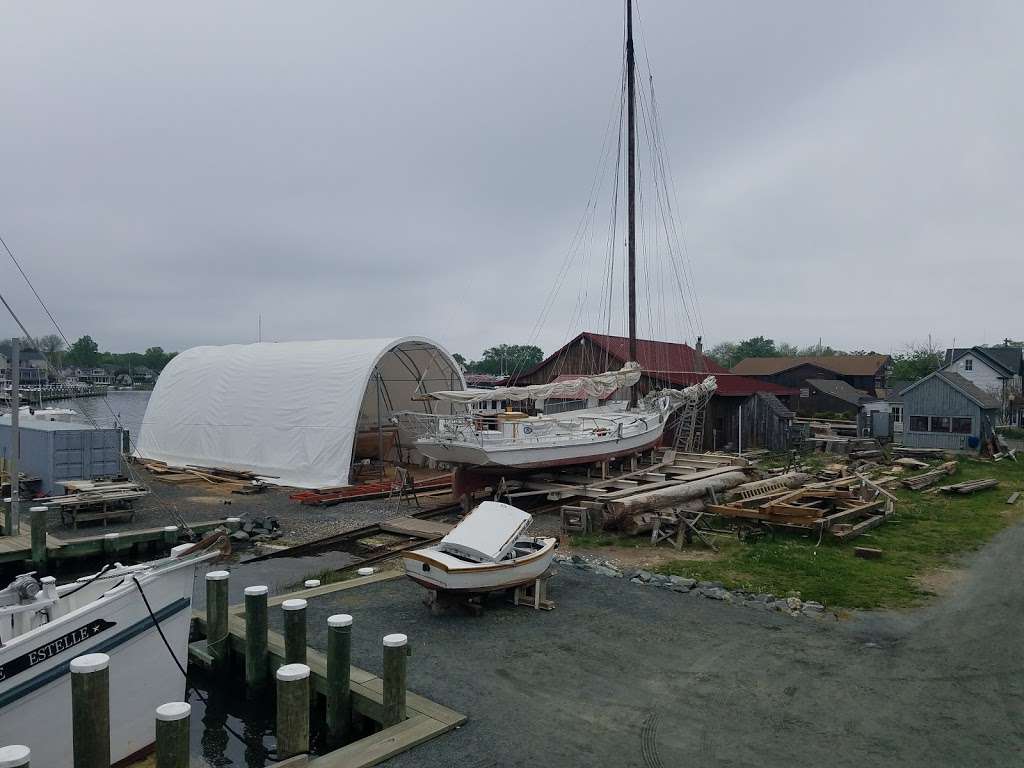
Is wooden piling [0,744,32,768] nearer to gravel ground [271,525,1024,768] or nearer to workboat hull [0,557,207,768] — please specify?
workboat hull [0,557,207,768]

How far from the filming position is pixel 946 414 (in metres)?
33.2

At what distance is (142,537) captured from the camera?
15.9 m

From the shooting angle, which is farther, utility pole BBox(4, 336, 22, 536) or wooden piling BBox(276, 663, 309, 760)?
utility pole BBox(4, 336, 22, 536)

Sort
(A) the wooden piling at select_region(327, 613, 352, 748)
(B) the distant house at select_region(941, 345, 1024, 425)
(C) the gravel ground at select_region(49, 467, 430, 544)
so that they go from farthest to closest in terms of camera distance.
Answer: (B) the distant house at select_region(941, 345, 1024, 425), (C) the gravel ground at select_region(49, 467, 430, 544), (A) the wooden piling at select_region(327, 613, 352, 748)

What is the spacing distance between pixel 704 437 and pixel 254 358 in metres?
21.6

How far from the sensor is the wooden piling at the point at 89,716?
5637mm

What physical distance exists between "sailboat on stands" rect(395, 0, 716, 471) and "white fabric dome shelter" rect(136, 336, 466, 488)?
2.91 metres

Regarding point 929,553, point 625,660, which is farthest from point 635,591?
point 929,553

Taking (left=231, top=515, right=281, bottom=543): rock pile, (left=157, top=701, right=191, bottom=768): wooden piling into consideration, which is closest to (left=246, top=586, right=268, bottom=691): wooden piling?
(left=157, top=701, right=191, bottom=768): wooden piling

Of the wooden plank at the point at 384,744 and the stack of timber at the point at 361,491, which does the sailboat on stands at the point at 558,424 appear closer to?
the stack of timber at the point at 361,491

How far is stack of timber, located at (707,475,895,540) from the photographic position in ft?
51.5

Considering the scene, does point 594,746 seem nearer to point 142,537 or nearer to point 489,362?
point 142,537

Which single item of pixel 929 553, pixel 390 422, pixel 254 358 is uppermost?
pixel 254 358

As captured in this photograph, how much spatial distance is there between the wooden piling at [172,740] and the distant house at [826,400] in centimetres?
4793
